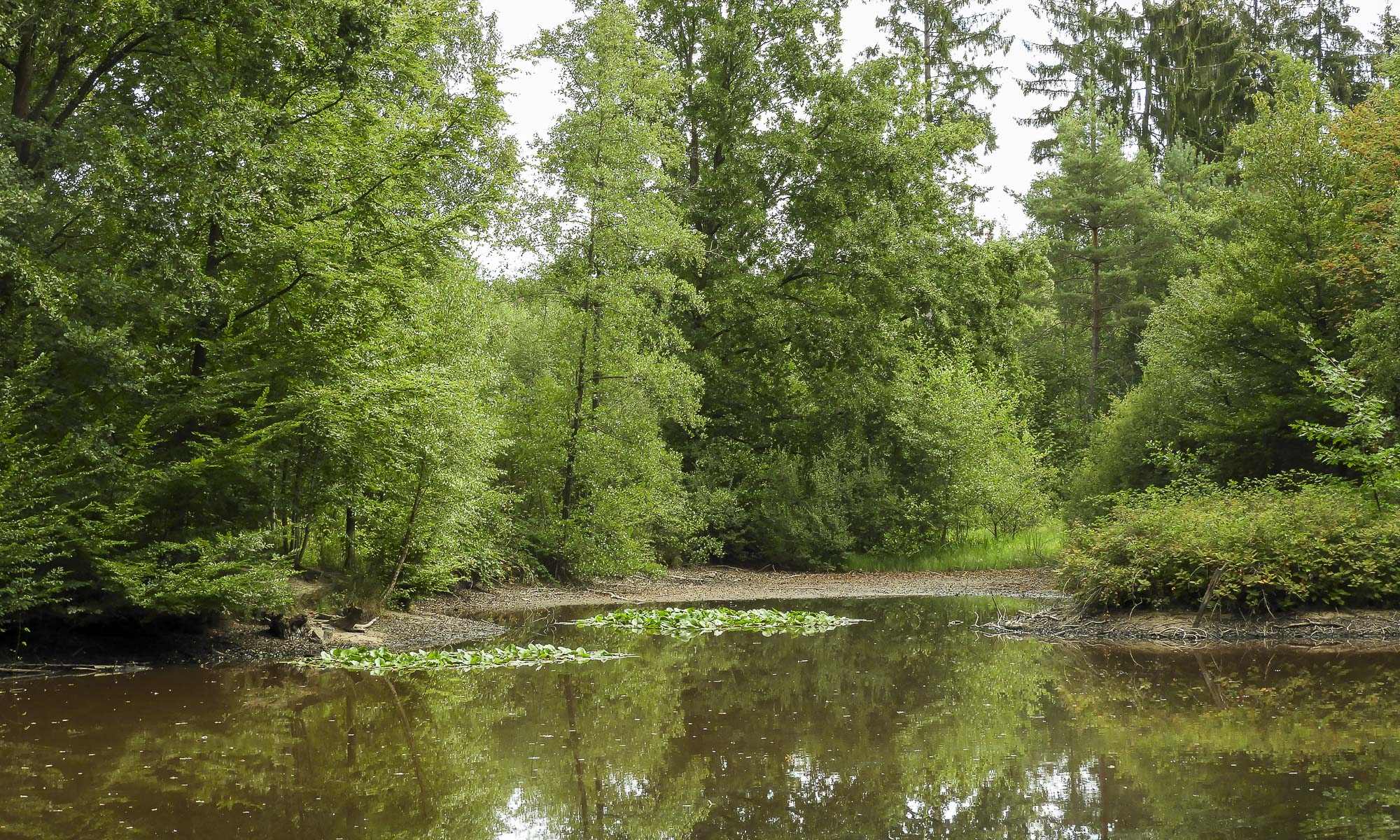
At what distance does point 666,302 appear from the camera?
22.7 metres

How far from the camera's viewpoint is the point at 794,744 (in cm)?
789

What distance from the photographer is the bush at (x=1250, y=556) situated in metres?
13.1

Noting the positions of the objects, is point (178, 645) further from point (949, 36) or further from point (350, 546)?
point (949, 36)

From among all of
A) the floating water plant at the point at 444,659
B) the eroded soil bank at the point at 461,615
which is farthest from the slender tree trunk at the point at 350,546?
the floating water plant at the point at 444,659

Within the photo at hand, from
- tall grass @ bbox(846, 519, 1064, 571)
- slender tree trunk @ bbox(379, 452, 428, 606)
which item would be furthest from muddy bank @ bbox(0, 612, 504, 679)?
tall grass @ bbox(846, 519, 1064, 571)

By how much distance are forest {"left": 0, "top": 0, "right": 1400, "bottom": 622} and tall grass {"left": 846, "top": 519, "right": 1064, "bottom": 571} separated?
0.33 meters

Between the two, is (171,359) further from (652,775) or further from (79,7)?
(652,775)

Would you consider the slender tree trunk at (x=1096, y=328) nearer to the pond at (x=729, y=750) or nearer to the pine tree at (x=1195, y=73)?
the pine tree at (x=1195, y=73)

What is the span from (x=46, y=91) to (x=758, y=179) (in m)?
17.7

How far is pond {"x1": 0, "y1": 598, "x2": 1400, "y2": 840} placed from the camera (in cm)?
604

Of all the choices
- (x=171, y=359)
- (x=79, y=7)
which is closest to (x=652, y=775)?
(x=171, y=359)

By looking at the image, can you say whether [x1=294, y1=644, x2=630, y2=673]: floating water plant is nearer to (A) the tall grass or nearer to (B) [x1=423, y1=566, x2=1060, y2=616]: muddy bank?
(B) [x1=423, y1=566, x2=1060, y2=616]: muddy bank

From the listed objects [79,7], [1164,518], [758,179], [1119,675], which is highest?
[758,179]

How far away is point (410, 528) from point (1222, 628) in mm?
10486
